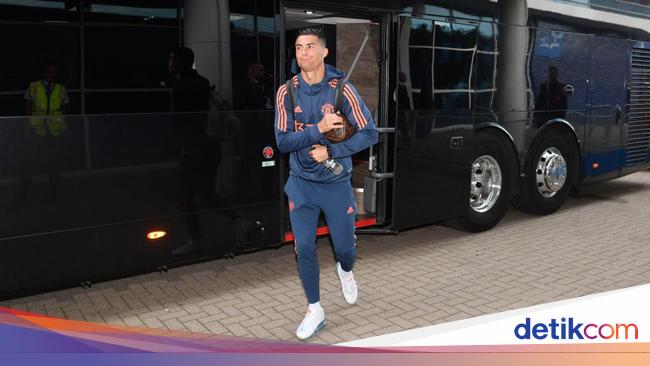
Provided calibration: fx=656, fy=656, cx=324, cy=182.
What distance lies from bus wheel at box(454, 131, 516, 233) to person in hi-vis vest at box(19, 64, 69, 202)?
4260mm

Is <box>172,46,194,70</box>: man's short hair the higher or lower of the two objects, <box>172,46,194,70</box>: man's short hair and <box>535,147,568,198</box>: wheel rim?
the higher

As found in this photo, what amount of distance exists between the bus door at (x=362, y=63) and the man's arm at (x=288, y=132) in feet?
3.62

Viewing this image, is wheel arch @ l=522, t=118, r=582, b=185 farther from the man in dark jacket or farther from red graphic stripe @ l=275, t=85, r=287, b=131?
red graphic stripe @ l=275, t=85, r=287, b=131

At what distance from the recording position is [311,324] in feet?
14.1

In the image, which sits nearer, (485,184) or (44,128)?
(44,128)

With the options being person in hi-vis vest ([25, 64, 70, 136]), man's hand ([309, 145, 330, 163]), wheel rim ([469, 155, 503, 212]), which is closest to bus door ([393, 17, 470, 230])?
wheel rim ([469, 155, 503, 212])

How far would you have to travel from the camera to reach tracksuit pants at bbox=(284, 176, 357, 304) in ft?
13.7

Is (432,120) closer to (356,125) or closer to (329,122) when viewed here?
(356,125)

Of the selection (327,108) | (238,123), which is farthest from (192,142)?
(327,108)

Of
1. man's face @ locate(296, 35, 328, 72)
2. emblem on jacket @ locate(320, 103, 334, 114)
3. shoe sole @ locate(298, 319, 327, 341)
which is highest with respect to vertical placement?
man's face @ locate(296, 35, 328, 72)

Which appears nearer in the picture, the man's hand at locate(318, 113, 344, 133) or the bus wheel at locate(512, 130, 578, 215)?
the man's hand at locate(318, 113, 344, 133)

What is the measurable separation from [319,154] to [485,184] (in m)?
3.79

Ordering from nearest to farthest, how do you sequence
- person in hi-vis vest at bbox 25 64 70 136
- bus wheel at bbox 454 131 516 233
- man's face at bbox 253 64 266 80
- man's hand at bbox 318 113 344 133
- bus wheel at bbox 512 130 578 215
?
1. man's hand at bbox 318 113 344 133
2. person in hi-vis vest at bbox 25 64 70 136
3. man's face at bbox 253 64 266 80
4. bus wheel at bbox 454 131 516 233
5. bus wheel at bbox 512 130 578 215

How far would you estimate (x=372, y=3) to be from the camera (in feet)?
18.5
